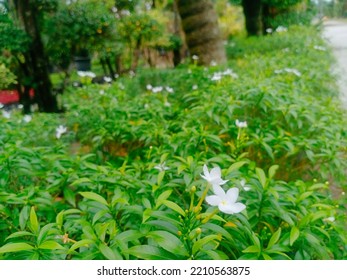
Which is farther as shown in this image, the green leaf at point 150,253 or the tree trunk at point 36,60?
the tree trunk at point 36,60

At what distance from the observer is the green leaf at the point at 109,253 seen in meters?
1.00

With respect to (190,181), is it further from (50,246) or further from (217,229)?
(50,246)

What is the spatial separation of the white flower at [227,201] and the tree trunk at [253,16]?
404 inches

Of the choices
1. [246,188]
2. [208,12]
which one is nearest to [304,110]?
[246,188]

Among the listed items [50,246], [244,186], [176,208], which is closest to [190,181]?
[244,186]

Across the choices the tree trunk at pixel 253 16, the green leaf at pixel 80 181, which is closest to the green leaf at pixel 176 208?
the green leaf at pixel 80 181

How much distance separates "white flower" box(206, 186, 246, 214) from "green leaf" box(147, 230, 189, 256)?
0.15 meters

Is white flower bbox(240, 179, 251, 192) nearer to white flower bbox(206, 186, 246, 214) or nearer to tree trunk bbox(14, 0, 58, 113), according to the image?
white flower bbox(206, 186, 246, 214)

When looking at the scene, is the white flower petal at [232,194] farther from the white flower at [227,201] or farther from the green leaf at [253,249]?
the green leaf at [253,249]

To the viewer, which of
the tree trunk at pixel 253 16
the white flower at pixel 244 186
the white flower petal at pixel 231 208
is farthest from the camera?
the tree trunk at pixel 253 16
